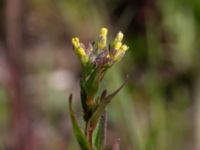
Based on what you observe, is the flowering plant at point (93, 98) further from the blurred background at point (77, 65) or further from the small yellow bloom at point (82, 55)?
the blurred background at point (77, 65)

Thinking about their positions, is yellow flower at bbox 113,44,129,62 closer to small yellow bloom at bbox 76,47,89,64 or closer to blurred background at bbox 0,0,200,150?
small yellow bloom at bbox 76,47,89,64

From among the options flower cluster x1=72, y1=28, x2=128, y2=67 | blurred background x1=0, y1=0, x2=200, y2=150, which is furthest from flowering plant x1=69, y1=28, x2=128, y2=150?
blurred background x1=0, y1=0, x2=200, y2=150

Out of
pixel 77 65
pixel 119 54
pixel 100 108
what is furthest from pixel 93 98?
pixel 77 65

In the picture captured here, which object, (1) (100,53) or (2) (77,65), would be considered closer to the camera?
(1) (100,53)

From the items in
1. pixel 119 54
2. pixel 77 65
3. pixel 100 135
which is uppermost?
pixel 77 65

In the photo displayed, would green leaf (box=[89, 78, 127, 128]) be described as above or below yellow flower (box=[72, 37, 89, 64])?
below

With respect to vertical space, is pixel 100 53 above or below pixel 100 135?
above

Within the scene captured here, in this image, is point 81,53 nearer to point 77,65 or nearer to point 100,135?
point 100,135

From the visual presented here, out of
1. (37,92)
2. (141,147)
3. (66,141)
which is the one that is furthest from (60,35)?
(141,147)
